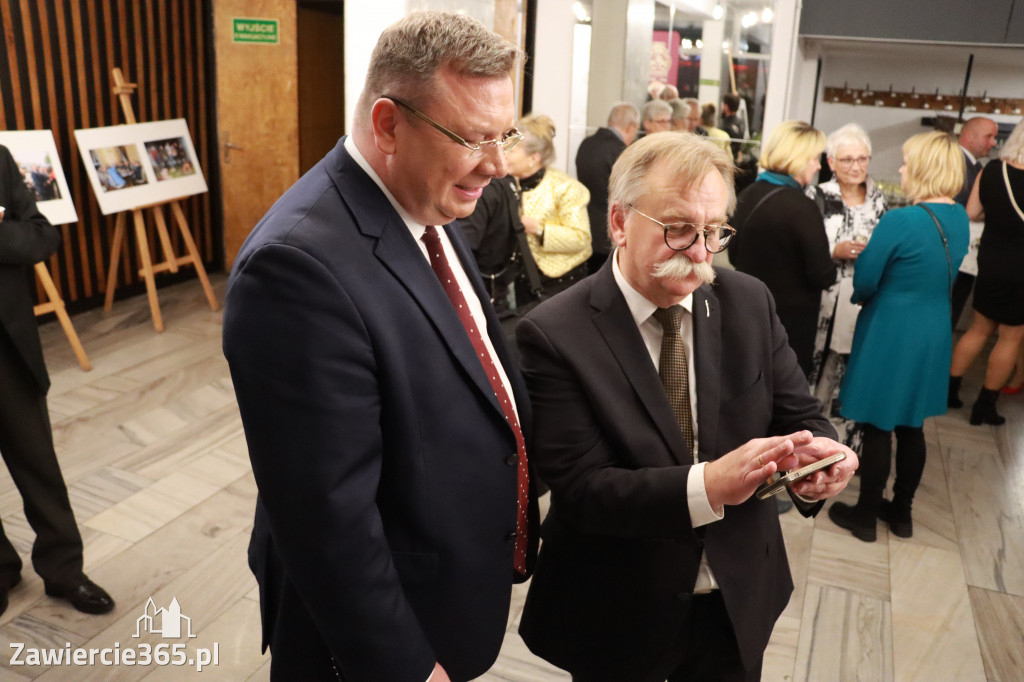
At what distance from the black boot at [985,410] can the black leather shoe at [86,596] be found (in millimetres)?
4712

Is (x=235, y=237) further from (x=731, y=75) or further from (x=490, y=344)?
(x=490, y=344)

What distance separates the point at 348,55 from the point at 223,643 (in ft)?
9.66

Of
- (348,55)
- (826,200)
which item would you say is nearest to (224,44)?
(348,55)

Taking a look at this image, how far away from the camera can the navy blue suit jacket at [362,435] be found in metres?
1.14

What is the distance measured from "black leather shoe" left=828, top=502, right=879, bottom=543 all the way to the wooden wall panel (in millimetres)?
5456

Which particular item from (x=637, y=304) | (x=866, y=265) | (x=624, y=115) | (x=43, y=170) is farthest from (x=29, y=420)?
(x=624, y=115)

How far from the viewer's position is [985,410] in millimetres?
4934

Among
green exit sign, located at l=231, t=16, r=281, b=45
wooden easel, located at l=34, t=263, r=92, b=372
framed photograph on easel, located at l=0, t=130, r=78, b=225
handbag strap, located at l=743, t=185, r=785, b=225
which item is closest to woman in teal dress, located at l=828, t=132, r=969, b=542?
handbag strap, located at l=743, t=185, r=785, b=225

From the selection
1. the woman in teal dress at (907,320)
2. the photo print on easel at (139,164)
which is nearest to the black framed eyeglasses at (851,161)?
the woman in teal dress at (907,320)

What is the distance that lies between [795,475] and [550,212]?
2.81m

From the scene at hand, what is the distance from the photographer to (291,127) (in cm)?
697

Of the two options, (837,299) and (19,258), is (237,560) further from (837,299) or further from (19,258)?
(837,299)

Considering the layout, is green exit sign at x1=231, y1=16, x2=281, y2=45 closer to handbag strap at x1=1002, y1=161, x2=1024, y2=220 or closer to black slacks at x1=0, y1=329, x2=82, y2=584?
black slacks at x1=0, y1=329, x2=82, y2=584

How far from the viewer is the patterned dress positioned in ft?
12.6
